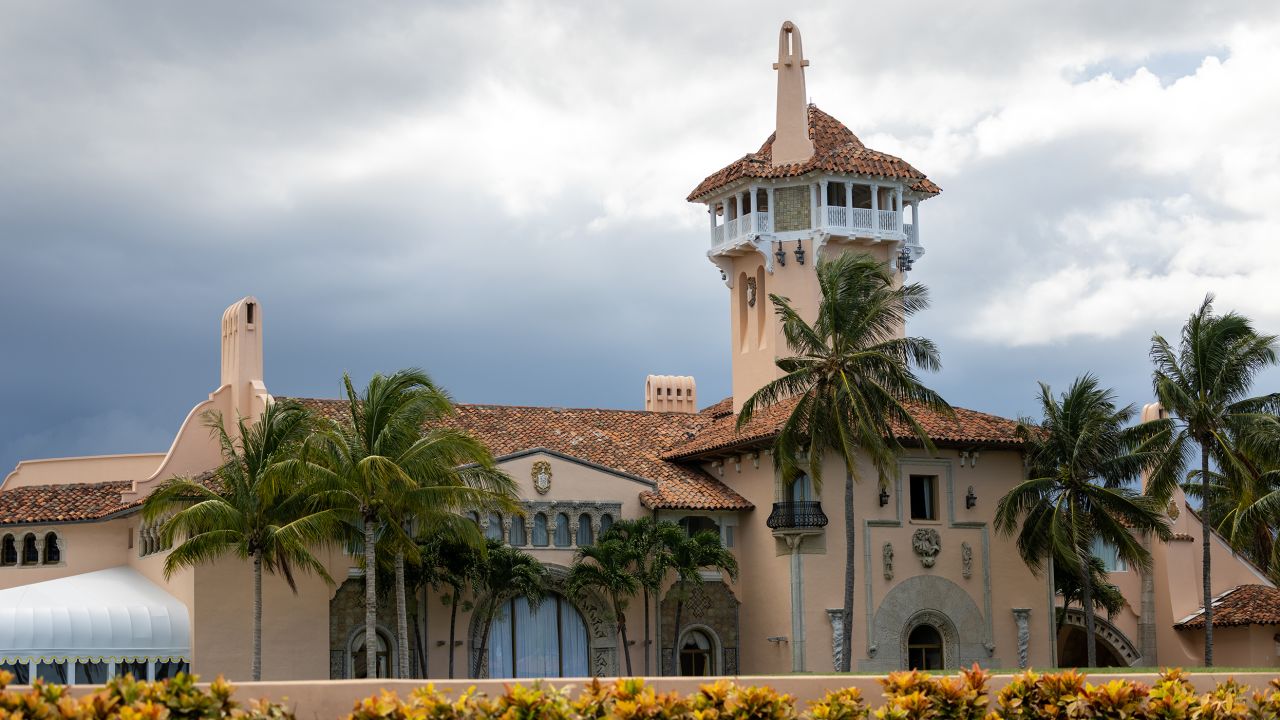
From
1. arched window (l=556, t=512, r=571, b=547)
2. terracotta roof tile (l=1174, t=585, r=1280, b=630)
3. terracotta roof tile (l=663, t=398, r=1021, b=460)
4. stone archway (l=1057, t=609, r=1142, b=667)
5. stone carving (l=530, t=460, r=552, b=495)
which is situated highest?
terracotta roof tile (l=663, t=398, r=1021, b=460)

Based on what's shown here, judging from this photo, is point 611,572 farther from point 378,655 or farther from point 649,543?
point 378,655

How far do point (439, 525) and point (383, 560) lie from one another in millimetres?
2028

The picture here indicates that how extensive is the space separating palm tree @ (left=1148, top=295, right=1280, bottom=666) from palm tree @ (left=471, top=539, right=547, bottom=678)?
18632 mm

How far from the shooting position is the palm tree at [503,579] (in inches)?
1772

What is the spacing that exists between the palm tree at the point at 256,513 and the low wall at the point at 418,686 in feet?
63.9

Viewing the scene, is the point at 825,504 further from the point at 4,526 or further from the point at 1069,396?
the point at 4,526

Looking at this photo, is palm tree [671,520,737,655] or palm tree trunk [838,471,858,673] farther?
palm tree [671,520,737,655]

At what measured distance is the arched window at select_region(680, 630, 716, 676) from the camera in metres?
49.6

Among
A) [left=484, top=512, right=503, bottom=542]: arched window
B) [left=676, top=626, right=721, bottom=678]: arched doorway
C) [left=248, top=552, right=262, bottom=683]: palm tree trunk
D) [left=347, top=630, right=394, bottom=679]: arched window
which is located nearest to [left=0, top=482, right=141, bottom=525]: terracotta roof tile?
[left=248, top=552, right=262, bottom=683]: palm tree trunk

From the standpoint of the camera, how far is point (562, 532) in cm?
4809

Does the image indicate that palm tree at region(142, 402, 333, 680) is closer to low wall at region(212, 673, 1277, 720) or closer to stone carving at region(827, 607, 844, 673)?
stone carving at region(827, 607, 844, 673)

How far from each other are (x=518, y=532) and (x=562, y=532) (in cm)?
133

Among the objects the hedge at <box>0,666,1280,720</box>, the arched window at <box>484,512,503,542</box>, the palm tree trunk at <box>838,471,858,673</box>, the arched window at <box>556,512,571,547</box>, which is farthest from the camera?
the arched window at <box>556,512,571,547</box>

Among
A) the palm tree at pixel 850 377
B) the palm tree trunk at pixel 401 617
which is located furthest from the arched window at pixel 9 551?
the palm tree at pixel 850 377
